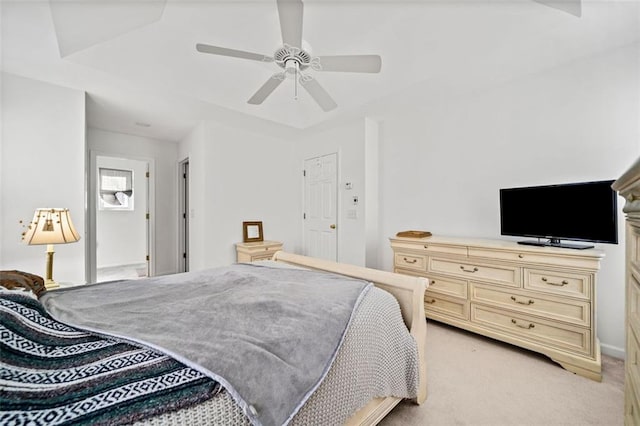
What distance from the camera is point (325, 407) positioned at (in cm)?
97

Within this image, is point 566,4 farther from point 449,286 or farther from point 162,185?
point 162,185

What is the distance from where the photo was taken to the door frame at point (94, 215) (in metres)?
3.95

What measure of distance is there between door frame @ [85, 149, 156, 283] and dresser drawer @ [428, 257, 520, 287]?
14.3 ft

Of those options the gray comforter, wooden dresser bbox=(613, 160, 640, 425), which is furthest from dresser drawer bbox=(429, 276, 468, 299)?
wooden dresser bbox=(613, 160, 640, 425)

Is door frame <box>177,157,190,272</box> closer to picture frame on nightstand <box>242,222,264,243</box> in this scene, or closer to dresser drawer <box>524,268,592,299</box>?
picture frame on nightstand <box>242,222,264,243</box>

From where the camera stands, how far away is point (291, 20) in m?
1.68

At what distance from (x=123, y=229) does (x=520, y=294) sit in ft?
22.7

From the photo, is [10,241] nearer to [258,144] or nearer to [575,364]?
[258,144]

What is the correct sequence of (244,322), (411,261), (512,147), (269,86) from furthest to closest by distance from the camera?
(411,261) < (512,147) < (269,86) < (244,322)

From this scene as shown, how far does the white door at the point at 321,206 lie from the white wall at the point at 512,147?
80 cm

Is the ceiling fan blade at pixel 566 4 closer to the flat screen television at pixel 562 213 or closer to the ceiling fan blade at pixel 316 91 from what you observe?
the flat screen television at pixel 562 213

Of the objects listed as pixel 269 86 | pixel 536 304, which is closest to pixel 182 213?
pixel 269 86

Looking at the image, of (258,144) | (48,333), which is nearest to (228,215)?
(258,144)

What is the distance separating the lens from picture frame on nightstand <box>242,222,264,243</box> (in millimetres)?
4227
